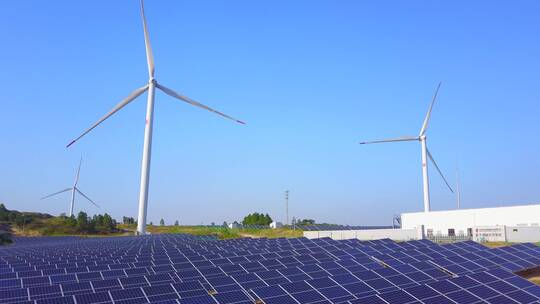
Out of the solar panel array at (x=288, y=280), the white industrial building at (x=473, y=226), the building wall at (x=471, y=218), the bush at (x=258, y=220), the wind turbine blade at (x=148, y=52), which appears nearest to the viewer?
the solar panel array at (x=288, y=280)

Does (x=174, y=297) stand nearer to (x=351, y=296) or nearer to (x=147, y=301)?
(x=147, y=301)

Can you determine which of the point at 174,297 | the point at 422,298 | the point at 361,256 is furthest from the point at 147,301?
the point at 361,256

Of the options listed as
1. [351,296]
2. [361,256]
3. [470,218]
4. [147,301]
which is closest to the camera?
[147,301]

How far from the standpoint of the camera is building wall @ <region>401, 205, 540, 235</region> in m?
55.6

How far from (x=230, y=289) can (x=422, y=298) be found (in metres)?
6.16

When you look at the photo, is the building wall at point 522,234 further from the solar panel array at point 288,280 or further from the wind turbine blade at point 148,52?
the wind turbine blade at point 148,52

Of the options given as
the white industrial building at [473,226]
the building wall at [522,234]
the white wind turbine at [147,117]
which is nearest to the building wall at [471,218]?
the white industrial building at [473,226]

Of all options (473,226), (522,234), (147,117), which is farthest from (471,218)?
(147,117)

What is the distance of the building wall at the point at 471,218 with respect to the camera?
55594 mm

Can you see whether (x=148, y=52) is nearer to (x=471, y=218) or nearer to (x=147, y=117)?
(x=147, y=117)

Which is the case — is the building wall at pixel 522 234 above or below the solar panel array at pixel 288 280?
above

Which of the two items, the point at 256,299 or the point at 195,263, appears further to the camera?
the point at 195,263

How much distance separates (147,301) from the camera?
39.3 ft

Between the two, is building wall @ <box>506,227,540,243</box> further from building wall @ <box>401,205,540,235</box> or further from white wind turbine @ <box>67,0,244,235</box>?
white wind turbine @ <box>67,0,244,235</box>
